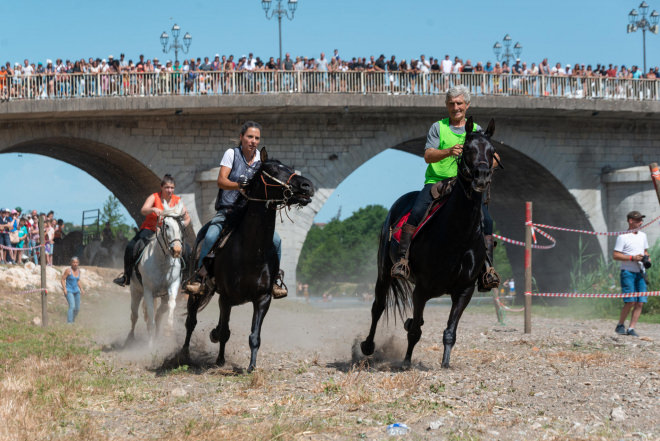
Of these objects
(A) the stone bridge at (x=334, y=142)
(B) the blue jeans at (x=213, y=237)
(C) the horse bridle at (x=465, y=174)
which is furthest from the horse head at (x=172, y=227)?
Answer: (A) the stone bridge at (x=334, y=142)

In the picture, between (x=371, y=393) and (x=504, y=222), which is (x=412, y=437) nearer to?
(x=371, y=393)

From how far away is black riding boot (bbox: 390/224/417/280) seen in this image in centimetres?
858

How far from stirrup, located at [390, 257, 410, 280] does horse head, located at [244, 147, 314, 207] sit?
107 centimetres

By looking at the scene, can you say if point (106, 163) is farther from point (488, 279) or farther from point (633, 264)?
point (488, 279)

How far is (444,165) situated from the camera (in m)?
9.04

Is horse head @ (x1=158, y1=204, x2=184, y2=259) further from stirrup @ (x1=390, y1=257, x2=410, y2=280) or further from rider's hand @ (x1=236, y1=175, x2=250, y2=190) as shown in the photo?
stirrup @ (x1=390, y1=257, x2=410, y2=280)

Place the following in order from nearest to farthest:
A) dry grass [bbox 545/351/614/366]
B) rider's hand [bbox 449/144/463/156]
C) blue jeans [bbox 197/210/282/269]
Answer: rider's hand [bbox 449/144/463/156], blue jeans [bbox 197/210/282/269], dry grass [bbox 545/351/614/366]

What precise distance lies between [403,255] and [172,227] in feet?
13.9

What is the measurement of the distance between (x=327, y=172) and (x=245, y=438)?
23419 mm

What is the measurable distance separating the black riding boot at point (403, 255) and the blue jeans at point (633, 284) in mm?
6537

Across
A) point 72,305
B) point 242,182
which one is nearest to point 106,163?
point 72,305

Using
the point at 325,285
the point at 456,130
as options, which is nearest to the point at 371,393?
the point at 456,130

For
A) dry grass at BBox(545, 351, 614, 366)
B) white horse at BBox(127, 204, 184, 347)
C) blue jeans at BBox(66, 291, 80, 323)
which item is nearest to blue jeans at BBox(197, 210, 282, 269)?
white horse at BBox(127, 204, 184, 347)

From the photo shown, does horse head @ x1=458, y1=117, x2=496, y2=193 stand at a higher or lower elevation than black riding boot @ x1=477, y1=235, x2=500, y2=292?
higher
